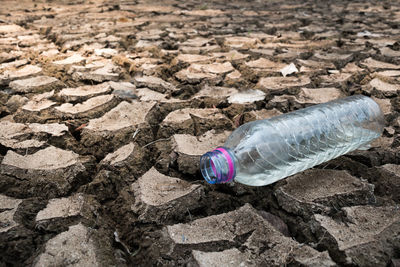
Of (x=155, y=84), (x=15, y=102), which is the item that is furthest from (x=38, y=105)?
(x=155, y=84)

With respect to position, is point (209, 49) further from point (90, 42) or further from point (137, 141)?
point (137, 141)

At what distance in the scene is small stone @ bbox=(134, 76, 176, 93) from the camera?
183 centimetres

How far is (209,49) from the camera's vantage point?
2451 mm

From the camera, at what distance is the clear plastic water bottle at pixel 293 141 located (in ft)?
3.69

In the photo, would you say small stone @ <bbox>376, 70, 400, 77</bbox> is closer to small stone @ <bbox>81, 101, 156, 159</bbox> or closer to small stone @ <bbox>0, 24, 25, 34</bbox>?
small stone @ <bbox>81, 101, 156, 159</bbox>

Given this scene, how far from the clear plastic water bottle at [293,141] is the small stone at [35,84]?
1.02m

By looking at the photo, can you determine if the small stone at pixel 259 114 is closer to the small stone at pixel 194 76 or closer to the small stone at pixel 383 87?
the small stone at pixel 194 76

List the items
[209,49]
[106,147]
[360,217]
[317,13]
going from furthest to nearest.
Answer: [317,13], [209,49], [106,147], [360,217]

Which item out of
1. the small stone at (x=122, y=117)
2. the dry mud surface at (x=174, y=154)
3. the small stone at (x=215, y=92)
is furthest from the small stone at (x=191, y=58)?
the small stone at (x=122, y=117)

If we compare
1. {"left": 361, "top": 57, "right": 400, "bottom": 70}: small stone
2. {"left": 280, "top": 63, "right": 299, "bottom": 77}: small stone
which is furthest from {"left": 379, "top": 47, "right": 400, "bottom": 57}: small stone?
{"left": 280, "top": 63, "right": 299, "bottom": 77}: small stone

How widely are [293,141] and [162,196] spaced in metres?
0.54

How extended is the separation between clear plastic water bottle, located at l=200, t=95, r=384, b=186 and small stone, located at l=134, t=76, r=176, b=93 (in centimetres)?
63

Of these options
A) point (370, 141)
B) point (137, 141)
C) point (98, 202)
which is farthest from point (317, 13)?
point (98, 202)

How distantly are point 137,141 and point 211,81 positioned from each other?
2.24 ft
